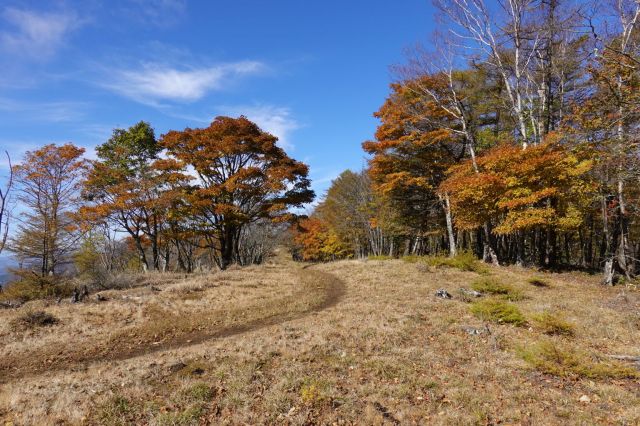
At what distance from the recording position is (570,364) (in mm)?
7133

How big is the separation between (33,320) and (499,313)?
14.1 m

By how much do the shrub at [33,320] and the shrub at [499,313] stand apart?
13.1 meters

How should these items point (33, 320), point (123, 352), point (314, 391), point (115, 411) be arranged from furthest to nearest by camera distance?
point (33, 320)
point (123, 352)
point (314, 391)
point (115, 411)

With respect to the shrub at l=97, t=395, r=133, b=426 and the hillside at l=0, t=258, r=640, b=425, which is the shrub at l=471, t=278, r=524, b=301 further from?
the shrub at l=97, t=395, r=133, b=426

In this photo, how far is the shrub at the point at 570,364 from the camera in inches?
269


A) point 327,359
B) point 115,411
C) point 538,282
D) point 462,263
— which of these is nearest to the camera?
point 115,411

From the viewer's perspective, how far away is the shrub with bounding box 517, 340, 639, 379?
6840 mm

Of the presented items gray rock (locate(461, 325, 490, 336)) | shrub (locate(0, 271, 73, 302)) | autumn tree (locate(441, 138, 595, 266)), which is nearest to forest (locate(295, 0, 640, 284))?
autumn tree (locate(441, 138, 595, 266))

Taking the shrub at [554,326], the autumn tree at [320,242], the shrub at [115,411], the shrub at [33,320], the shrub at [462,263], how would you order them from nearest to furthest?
the shrub at [115,411]
the shrub at [554,326]
the shrub at [33,320]
the shrub at [462,263]
the autumn tree at [320,242]

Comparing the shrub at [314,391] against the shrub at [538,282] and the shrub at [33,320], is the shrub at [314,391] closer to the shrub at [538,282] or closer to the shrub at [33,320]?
the shrub at [33,320]

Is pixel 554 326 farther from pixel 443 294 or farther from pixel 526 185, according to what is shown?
pixel 526 185

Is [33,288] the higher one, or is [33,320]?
Answer: [33,288]

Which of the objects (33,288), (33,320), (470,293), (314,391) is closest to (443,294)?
(470,293)

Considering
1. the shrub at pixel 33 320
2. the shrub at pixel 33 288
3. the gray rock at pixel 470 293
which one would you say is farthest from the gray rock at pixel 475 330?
the shrub at pixel 33 288
